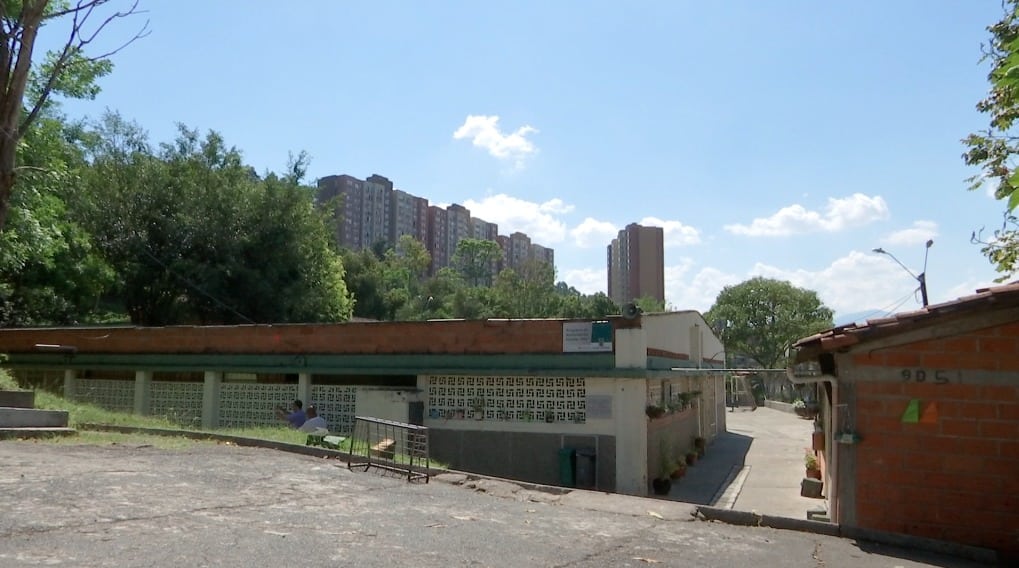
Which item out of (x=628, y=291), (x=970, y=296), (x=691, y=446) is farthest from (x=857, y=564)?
(x=628, y=291)

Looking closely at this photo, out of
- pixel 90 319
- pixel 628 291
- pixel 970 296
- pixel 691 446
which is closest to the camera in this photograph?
pixel 970 296

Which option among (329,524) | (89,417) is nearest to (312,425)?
(89,417)

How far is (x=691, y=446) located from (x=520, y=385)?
28.6 ft

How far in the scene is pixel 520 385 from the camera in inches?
664

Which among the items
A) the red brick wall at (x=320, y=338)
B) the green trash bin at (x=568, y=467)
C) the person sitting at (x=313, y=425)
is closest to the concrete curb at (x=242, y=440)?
the person sitting at (x=313, y=425)

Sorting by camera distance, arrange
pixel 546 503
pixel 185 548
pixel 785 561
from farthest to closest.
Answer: pixel 546 503, pixel 785 561, pixel 185 548

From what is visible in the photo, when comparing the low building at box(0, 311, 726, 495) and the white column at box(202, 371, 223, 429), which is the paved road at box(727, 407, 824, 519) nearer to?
the low building at box(0, 311, 726, 495)

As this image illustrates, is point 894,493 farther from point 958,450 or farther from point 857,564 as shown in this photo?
point 857,564

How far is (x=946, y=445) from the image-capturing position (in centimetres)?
812

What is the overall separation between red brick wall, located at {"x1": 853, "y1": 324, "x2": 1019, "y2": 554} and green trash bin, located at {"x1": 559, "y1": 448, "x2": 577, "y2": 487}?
7.86 metres

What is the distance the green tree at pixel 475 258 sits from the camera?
9319 cm

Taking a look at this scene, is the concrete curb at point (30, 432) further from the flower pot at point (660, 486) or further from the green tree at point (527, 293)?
the green tree at point (527, 293)

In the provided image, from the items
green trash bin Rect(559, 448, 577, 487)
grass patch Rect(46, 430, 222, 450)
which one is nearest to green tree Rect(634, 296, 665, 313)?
green trash bin Rect(559, 448, 577, 487)

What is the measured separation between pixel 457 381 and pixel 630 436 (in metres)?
4.18
